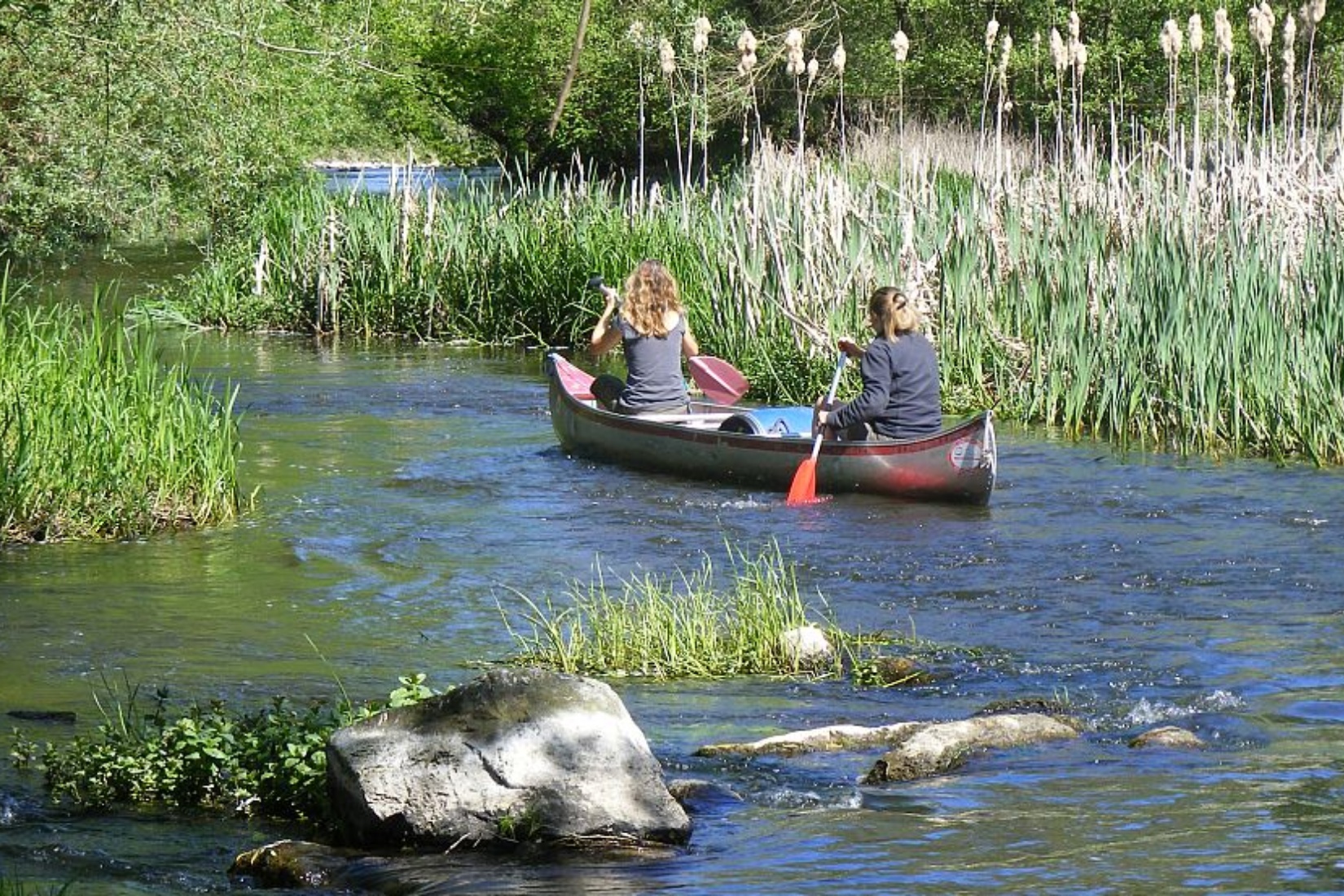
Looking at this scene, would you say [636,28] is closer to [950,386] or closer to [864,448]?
[950,386]

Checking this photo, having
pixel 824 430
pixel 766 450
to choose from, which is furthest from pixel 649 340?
pixel 824 430

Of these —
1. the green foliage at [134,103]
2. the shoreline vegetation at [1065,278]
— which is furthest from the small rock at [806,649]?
the green foliage at [134,103]

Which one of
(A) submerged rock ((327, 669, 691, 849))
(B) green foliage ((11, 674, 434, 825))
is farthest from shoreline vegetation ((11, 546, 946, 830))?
(A) submerged rock ((327, 669, 691, 849))

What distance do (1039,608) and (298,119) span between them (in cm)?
1713

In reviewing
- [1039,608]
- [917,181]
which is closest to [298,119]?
[917,181]

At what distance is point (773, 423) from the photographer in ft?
42.4

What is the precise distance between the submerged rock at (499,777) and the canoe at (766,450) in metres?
6.15

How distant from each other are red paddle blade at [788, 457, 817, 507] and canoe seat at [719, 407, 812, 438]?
0.68 meters

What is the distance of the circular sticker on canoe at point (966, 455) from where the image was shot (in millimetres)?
11320

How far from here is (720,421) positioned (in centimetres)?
1310

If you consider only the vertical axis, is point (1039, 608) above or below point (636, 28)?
below

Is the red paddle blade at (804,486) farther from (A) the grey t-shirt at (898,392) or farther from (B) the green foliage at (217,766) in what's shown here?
(B) the green foliage at (217,766)

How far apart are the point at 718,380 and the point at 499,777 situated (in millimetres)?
8792

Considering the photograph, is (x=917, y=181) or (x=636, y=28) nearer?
(x=917, y=181)
